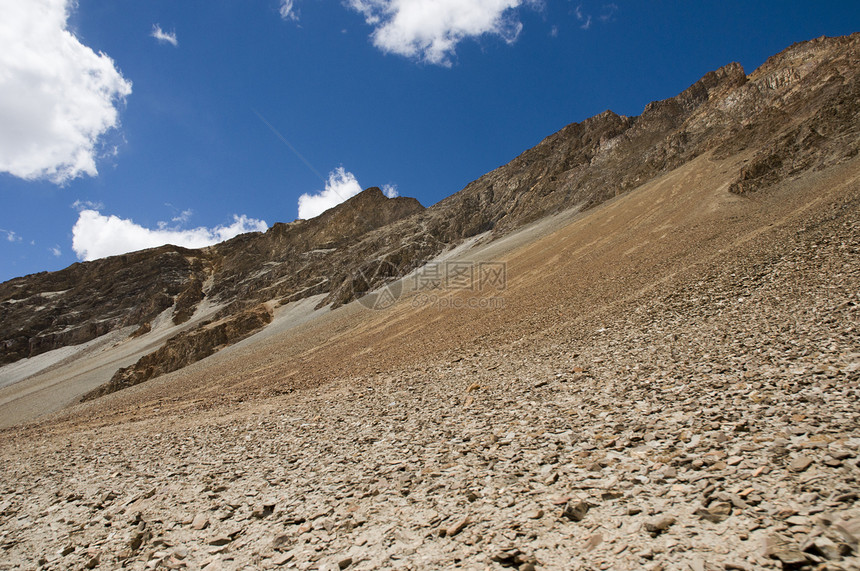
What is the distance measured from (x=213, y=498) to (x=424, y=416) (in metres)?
3.54

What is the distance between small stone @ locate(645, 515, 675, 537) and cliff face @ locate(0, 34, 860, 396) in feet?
86.4

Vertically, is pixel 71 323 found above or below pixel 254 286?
above

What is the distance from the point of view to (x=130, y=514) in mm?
5785

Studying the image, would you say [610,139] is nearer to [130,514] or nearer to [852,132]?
[852,132]

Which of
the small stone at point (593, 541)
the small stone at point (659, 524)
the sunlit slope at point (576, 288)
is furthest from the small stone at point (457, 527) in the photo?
the sunlit slope at point (576, 288)

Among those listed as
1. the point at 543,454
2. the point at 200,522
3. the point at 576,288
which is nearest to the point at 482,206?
the point at 576,288

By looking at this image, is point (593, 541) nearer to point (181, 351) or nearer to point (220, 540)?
point (220, 540)

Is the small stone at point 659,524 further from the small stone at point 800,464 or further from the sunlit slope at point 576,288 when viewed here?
the sunlit slope at point 576,288

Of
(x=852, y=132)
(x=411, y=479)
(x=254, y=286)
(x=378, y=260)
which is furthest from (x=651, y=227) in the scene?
(x=254, y=286)

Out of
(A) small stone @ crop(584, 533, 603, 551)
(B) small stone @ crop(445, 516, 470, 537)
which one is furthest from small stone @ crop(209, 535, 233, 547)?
(A) small stone @ crop(584, 533, 603, 551)

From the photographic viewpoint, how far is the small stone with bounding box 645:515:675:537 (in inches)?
128

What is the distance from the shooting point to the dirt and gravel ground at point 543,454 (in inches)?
133

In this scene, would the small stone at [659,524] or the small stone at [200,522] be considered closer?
the small stone at [659,524]

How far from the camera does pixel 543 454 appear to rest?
5.05 meters
